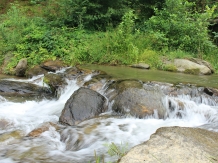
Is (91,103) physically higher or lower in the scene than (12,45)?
lower

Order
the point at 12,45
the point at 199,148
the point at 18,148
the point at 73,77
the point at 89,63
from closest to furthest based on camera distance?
the point at 199,148 < the point at 18,148 < the point at 73,77 < the point at 89,63 < the point at 12,45

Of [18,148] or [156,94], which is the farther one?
[156,94]

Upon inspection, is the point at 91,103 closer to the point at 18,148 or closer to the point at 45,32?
the point at 18,148

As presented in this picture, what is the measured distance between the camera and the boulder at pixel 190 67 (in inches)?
358

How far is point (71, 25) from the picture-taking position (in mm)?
11703

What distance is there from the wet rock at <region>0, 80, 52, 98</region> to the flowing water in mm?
618

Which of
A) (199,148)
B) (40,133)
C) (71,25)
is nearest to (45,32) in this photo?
(71,25)

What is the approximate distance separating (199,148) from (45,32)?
9.07 meters

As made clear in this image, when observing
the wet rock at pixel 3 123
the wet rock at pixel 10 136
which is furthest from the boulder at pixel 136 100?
the wet rock at pixel 3 123

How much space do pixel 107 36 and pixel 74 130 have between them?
6459 mm

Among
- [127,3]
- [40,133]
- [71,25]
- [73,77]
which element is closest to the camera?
[40,133]

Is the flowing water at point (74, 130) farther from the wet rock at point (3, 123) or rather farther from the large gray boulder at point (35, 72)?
the large gray boulder at point (35, 72)

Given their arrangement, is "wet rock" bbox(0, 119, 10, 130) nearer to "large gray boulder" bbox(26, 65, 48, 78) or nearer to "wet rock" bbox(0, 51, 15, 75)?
"large gray boulder" bbox(26, 65, 48, 78)

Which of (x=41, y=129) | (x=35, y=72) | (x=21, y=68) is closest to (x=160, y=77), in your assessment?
(x=41, y=129)
